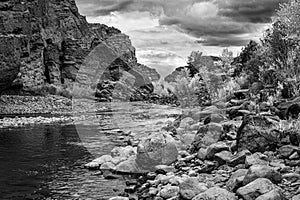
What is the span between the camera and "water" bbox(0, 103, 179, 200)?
15.3 meters

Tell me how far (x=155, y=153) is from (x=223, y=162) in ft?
12.6

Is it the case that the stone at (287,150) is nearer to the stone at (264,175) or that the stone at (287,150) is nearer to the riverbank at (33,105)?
the stone at (264,175)

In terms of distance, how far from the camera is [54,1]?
135m


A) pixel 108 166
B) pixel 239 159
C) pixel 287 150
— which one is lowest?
pixel 108 166

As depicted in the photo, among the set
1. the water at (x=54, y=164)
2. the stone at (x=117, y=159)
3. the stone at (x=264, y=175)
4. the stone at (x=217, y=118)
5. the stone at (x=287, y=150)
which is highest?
the stone at (x=217, y=118)

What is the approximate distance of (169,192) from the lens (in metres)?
13.1

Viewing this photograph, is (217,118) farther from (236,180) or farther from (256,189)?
(256,189)

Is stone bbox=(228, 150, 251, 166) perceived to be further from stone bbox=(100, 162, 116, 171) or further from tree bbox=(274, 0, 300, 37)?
tree bbox=(274, 0, 300, 37)

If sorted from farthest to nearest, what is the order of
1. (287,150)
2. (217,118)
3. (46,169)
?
(217,118) → (46,169) → (287,150)

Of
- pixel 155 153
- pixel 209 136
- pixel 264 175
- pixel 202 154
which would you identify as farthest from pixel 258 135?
pixel 155 153

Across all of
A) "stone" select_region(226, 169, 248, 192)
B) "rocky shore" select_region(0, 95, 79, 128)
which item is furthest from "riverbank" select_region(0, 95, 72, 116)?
"stone" select_region(226, 169, 248, 192)

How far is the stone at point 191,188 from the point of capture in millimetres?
12216

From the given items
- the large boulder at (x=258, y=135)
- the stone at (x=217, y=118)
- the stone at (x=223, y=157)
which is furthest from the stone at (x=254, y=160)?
the stone at (x=217, y=118)

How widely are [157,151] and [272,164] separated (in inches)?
244
